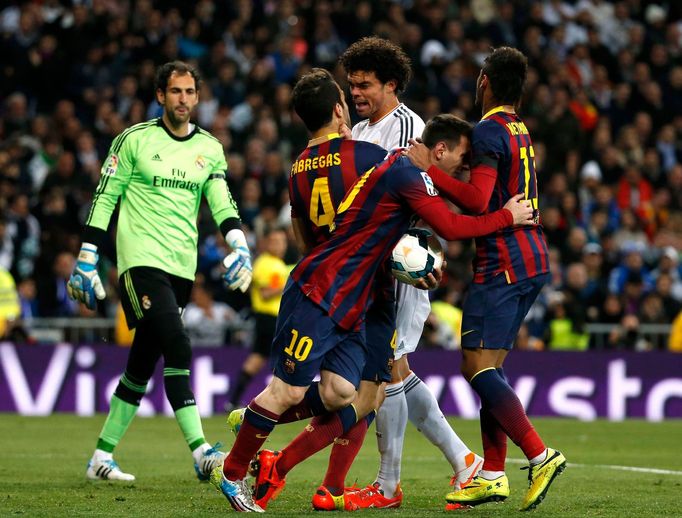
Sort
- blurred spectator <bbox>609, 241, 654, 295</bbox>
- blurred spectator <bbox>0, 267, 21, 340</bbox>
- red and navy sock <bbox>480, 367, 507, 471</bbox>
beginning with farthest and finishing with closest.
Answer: blurred spectator <bbox>609, 241, 654, 295</bbox> → blurred spectator <bbox>0, 267, 21, 340</bbox> → red and navy sock <bbox>480, 367, 507, 471</bbox>

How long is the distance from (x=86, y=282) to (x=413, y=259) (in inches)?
95.0

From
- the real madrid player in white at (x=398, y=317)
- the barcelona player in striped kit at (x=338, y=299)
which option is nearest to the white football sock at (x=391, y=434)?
the real madrid player in white at (x=398, y=317)

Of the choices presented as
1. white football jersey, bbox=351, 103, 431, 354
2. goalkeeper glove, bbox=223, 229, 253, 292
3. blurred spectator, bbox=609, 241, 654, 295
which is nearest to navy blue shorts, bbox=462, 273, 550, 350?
white football jersey, bbox=351, 103, 431, 354

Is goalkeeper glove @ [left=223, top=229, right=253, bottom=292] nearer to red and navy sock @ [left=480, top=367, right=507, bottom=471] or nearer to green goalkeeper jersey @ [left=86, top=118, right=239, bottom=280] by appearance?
green goalkeeper jersey @ [left=86, top=118, right=239, bottom=280]

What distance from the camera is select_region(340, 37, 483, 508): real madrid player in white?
7.42m

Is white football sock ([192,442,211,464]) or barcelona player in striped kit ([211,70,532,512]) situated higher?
barcelona player in striped kit ([211,70,532,512])

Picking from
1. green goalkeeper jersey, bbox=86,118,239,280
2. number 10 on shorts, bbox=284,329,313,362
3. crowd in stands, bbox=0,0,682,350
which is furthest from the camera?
crowd in stands, bbox=0,0,682,350

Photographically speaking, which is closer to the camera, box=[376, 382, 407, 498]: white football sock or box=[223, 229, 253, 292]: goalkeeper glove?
box=[376, 382, 407, 498]: white football sock

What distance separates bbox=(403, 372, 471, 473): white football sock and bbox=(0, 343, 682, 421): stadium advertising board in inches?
306

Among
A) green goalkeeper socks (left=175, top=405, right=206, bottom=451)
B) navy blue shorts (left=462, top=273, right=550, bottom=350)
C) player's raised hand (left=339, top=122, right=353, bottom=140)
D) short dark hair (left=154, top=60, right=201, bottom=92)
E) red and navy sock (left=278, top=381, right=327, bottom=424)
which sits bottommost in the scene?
green goalkeeper socks (left=175, top=405, right=206, bottom=451)

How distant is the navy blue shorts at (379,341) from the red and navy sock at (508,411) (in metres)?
0.48

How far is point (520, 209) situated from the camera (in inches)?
276

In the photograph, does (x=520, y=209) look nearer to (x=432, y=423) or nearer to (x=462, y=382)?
(x=432, y=423)

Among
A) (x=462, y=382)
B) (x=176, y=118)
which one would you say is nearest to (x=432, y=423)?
(x=176, y=118)
